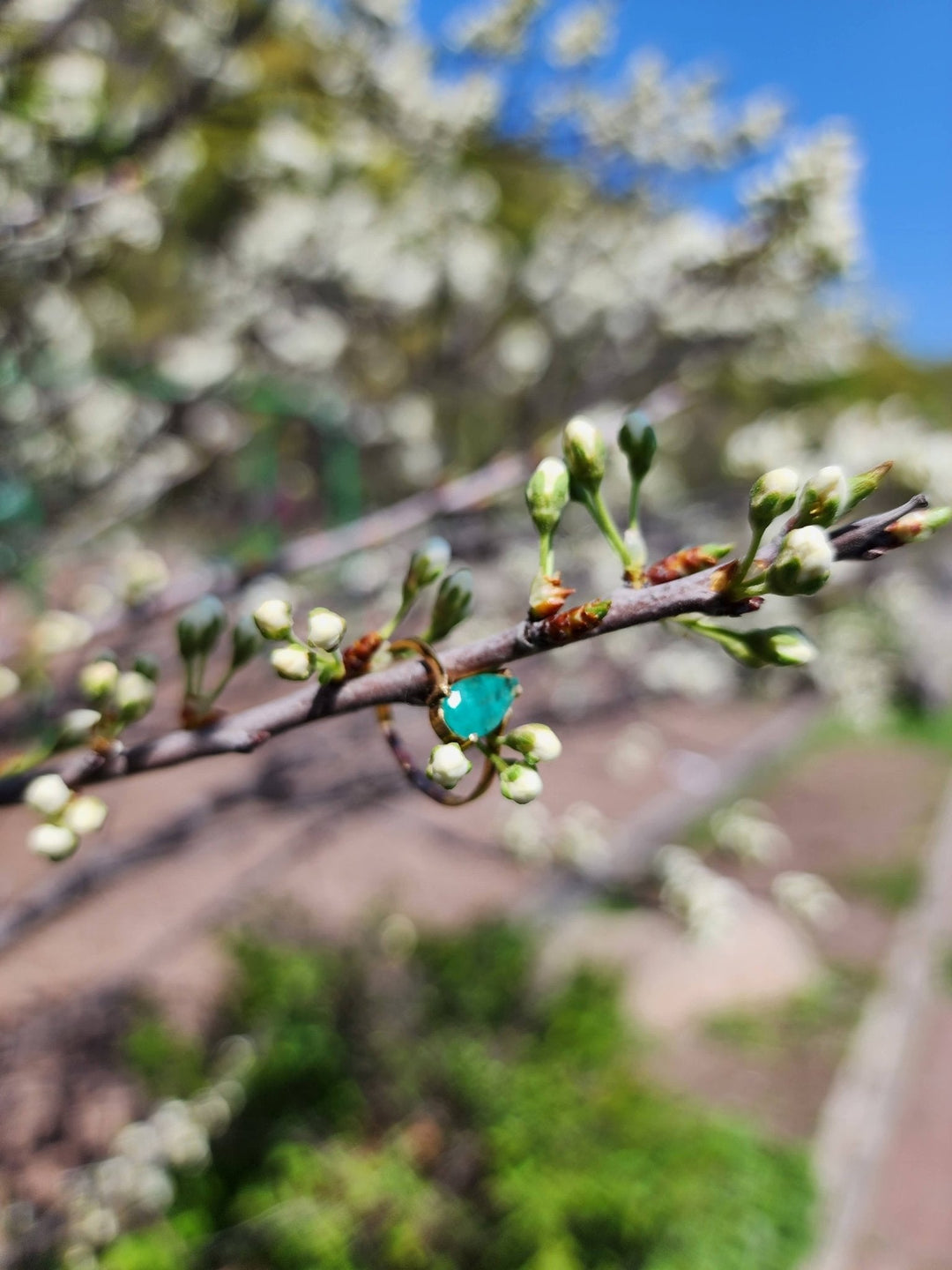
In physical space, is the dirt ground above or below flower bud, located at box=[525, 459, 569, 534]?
below

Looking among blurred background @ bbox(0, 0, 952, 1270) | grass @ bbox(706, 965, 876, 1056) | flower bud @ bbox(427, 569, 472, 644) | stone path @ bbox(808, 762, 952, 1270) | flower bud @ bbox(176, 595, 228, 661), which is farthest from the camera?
grass @ bbox(706, 965, 876, 1056)

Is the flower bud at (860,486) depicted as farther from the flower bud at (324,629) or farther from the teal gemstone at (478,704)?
the flower bud at (324,629)

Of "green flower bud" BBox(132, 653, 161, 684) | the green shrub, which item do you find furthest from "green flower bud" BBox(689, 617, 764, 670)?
the green shrub

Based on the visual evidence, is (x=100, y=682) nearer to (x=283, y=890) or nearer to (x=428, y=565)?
(x=428, y=565)

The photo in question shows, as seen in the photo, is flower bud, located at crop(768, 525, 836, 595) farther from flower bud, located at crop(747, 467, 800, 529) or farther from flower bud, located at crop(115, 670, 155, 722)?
flower bud, located at crop(115, 670, 155, 722)

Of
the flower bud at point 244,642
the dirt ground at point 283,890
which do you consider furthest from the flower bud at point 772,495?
the dirt ground at point 283,890

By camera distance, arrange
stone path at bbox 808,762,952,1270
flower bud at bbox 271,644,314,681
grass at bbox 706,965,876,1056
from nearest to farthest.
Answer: flower bud at bbox 271,644,314,681, stone path at bbox 808,762,952,1270, grass at bbox 706,965,876,1056

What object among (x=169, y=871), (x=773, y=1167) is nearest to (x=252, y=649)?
(x=773, y=1167)
